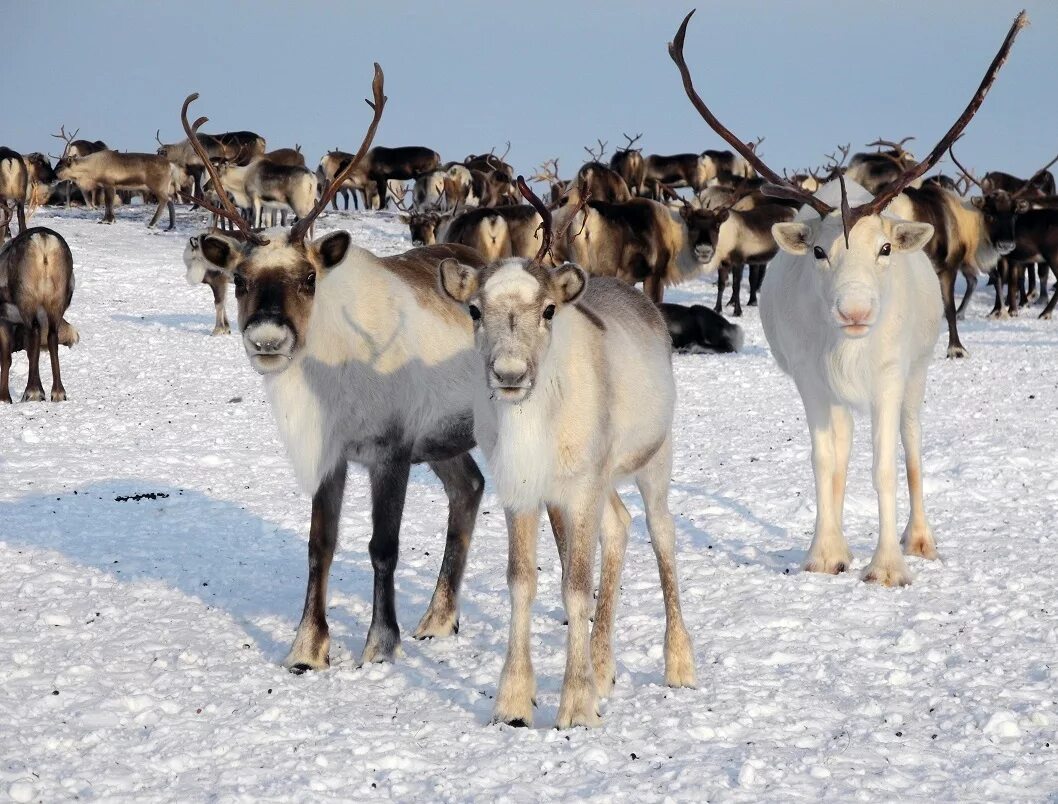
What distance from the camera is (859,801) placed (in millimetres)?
3414

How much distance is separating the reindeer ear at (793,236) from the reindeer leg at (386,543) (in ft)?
7.04

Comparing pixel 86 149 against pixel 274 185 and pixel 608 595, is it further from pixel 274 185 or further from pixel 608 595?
pixel 608 595

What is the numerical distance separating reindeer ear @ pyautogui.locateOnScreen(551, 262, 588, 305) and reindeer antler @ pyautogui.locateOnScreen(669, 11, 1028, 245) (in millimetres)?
2049

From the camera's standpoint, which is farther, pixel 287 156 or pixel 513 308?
pixel 287 156

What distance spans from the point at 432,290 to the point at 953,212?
38.5ft

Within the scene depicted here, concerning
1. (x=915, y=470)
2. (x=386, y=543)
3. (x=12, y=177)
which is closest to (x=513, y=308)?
(x=386, y=543)

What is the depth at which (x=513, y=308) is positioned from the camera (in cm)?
397

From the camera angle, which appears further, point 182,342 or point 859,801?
point 182,342

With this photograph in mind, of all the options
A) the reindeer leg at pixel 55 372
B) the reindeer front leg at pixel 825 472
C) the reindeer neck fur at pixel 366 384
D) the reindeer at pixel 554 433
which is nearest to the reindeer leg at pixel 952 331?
the reindeer front leg at pixel 825 472

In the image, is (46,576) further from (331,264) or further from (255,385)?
(255,385)

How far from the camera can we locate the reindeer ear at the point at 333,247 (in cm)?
494

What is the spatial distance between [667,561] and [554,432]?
2.76 ft

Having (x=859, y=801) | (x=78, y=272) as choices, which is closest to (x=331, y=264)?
(x=859, y=801)

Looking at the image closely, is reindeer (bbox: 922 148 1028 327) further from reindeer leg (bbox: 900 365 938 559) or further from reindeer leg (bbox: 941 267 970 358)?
reindeer leg (bbox: 900 365 938 559)
